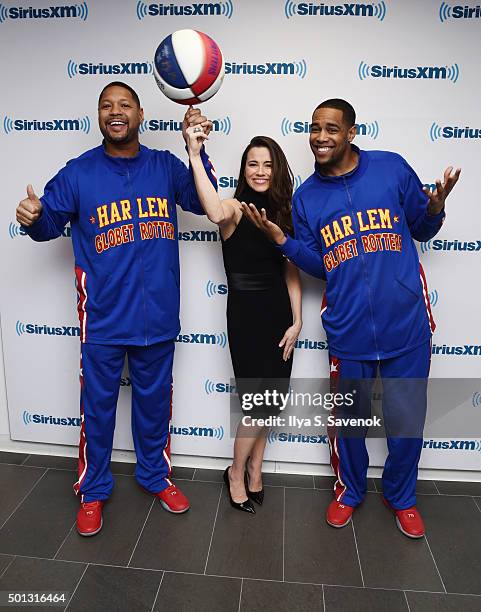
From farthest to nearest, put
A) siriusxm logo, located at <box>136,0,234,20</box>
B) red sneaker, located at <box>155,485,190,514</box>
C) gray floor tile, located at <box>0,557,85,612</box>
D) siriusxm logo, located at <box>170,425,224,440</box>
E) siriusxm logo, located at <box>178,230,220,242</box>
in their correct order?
siriusxm logo, located at <box>170,425,224,440</box>
siriusxm logo, located at <box>178,230,220,242</box>
red sneaker, located at <box>155,485,190,514</box>
siriusxm logo, located at <box>136,0,234,20</box>
gray floor tile, located at <box>0,557,85,612</box>

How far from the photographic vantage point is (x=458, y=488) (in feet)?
8.70

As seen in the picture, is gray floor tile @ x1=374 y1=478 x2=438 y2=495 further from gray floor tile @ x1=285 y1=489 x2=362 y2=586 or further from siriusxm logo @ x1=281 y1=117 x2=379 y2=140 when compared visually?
siriusxm logo @ x1=281 y1=117 x2=379 y2=140

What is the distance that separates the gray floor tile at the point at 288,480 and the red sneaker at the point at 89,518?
2.67 feet

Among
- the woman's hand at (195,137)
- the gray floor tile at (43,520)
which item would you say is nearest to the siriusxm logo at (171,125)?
the woman's hand at (195,137)

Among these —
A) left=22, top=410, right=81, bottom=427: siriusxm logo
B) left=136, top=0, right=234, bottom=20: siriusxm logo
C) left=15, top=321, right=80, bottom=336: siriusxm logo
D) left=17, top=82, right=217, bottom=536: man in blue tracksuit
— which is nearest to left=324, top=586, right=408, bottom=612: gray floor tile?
left=17, top=82, right=217, bottom=536: man in blue tracksuit

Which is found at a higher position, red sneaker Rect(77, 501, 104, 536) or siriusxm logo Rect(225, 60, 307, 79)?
siriusxm logo Rect(225, 60, 307, 79)

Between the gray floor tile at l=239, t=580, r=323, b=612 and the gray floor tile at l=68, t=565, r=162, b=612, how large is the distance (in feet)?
1.12

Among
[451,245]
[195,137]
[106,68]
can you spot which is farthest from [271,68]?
[451,245]

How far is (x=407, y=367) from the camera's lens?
219 centimetres

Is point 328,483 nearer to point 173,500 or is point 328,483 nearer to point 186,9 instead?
point 173,500

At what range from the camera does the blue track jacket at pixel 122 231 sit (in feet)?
7.07

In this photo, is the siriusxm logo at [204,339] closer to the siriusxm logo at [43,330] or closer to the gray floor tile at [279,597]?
the siriusxm logo at [43,330]

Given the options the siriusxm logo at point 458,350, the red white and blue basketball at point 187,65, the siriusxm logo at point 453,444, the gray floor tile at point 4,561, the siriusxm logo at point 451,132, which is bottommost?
the gray floor tile at point 4,561

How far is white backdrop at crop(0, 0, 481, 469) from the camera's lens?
7.47ft
